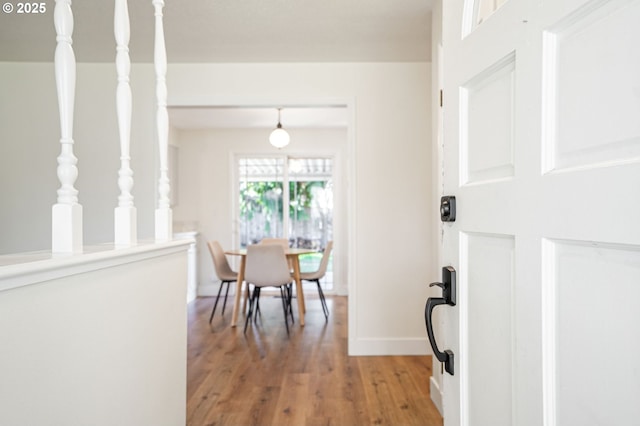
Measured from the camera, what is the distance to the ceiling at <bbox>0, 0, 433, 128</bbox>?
8.71 ft

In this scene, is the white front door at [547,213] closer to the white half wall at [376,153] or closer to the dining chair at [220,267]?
the white half wall at [376,153]

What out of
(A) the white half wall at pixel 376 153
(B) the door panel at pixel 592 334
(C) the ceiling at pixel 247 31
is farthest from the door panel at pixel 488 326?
(A) the white half wall at pixel 376 153

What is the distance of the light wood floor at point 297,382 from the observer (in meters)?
2.38

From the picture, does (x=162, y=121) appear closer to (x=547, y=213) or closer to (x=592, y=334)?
(x=547, y=213)

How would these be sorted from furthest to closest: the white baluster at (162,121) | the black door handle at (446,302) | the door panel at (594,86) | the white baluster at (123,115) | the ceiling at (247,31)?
the ceiling at (247,31)
the white baluster at (162,121)
the white baluster at (123,115)
the black door handle at (446,302)
the door panel at (594,86)

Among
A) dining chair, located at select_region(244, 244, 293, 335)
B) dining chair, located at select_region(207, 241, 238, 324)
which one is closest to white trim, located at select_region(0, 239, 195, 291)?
dining chair, located at select_region(244, 244, 293, 335)

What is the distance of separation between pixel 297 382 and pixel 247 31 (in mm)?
2519

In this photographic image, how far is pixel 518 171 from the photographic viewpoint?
0.73 meters

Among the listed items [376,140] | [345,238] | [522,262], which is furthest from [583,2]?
[345,238]

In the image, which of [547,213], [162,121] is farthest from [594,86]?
[162,121]

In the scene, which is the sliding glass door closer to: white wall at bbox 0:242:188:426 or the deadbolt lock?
white wall at bbox 0:242:188:426

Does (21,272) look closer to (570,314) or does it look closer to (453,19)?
(570,314)

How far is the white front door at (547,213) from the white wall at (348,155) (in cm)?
263

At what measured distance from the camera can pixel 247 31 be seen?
2.98 m
